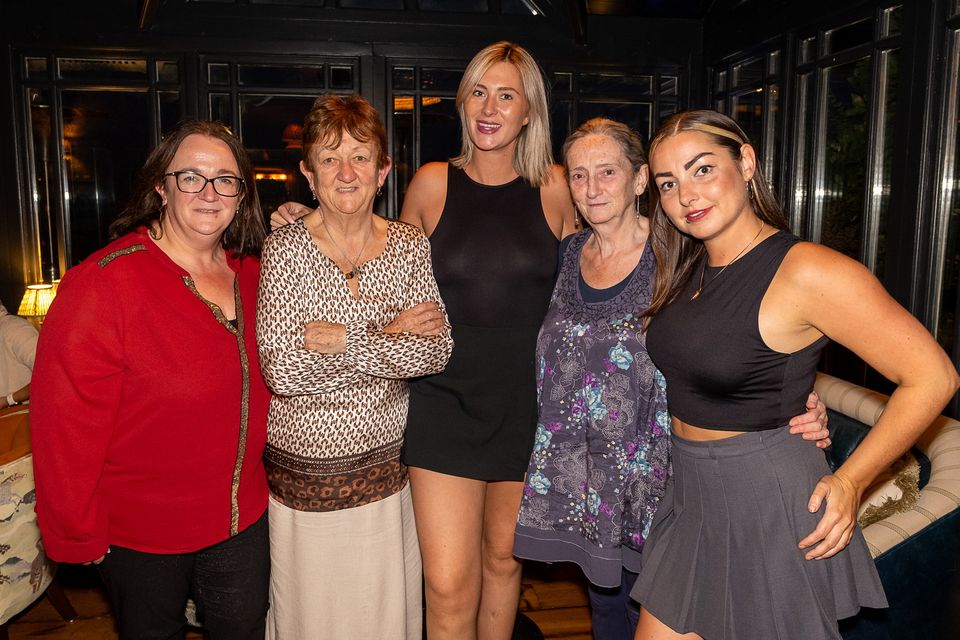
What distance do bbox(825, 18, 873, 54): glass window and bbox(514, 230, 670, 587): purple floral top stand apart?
2.40m

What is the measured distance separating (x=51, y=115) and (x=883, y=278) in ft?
17.7

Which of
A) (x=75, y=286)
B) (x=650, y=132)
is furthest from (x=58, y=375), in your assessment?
(x=650, y=132)

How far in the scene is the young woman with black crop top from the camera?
1.53 m

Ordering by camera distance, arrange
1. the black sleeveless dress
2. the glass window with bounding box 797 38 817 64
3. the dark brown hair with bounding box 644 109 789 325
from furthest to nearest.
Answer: the glass window with bounding box 797 38 817 64 < the black sleeveless dress < the dark brown hair with bounding box 644 109 789 325

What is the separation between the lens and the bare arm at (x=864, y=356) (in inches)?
58.7

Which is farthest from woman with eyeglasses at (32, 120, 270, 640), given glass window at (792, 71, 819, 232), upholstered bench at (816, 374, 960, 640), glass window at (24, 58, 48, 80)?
glass window at (24, 58, 48, 80)

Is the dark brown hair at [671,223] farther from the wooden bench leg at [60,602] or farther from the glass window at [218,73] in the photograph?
the glass window at [218,73]

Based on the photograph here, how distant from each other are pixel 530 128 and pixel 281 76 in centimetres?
348

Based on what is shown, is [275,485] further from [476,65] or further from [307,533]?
[476,65]

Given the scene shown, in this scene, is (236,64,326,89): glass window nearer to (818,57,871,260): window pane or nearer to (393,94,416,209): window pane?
(393,94,416,209): window pane

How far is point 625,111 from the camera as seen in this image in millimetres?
5684

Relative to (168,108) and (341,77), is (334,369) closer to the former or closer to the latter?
(341,77)

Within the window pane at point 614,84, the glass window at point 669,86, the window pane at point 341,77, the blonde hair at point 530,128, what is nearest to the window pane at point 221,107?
the window pane at point 341,77

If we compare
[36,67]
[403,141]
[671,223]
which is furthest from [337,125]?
[36,67]
